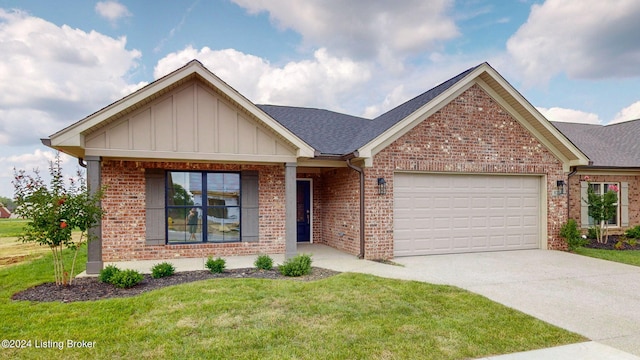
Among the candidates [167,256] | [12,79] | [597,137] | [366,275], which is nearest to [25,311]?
[167,256]

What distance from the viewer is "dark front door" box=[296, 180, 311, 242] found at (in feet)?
40.1

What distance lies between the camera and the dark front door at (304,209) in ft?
40.1

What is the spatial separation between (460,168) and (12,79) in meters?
14.9

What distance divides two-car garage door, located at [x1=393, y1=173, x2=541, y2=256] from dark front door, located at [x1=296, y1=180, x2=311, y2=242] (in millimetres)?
3622

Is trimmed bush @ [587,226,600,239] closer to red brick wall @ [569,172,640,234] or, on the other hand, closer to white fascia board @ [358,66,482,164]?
red brick wall @ [569,172,640,234]

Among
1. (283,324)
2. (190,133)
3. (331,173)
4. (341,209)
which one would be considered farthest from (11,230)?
(283,324)

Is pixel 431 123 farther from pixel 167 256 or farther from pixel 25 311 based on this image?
pixel 25 311

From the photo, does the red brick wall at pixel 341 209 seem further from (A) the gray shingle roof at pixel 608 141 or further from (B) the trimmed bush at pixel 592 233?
(B) the trimmed bush at pixel 592 233

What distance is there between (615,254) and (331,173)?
863 cm

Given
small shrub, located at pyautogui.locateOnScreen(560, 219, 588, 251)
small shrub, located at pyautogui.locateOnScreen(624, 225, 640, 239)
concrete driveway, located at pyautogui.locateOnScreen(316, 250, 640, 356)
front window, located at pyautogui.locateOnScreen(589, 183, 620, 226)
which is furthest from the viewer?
front window, located at pyautogui.locateOnScreen(589, 183, 620, 226)

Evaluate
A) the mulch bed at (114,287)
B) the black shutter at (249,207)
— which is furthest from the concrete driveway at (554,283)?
the black shutter at (249,207)

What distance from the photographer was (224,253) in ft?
31.7

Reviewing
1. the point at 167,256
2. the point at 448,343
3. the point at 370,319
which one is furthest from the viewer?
the point at 167,256

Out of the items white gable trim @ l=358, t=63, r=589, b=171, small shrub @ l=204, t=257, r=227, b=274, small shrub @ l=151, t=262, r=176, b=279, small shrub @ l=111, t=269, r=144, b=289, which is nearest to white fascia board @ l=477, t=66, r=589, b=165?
white gable trim @ l=358, t=63, r=589, b=171
